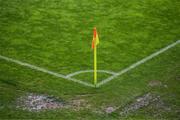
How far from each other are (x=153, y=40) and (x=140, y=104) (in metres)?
4.47

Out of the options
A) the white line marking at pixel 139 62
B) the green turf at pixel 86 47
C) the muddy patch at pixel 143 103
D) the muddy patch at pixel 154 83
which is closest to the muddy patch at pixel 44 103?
Answer: the green turf at pixel 86 47

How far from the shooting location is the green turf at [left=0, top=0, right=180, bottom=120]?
14531 mm

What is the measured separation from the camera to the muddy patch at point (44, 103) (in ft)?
45.4

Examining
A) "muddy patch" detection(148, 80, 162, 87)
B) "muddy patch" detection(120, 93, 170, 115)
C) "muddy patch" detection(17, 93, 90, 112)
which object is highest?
"muddy patch" detection(148, 80, 162, 87)

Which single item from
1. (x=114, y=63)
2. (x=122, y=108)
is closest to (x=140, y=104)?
(x=122, y=108)

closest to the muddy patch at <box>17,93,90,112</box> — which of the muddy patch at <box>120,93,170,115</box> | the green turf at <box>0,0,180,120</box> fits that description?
the green turf at <box>0,0,180,120</box>

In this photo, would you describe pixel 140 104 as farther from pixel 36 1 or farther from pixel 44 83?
pixel 36 1

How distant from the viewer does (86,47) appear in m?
17.5

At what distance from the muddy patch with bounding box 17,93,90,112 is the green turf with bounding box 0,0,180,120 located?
0.21m

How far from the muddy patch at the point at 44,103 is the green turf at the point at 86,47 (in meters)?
0.21

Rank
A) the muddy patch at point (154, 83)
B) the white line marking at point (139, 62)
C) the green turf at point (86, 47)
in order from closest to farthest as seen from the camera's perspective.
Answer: the green turf at point (86, 47), the muddy patch at point (154, 83), the white line marking at point (139, 62)

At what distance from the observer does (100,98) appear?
47.3 ft

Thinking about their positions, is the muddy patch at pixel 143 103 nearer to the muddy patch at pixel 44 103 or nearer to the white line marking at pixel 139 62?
the muddy patch at pixel 44 103

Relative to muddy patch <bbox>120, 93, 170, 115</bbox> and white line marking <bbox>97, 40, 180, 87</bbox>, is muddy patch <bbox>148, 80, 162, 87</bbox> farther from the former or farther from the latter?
white line marking <bbox>97, 40, 180, 87</bbox>
